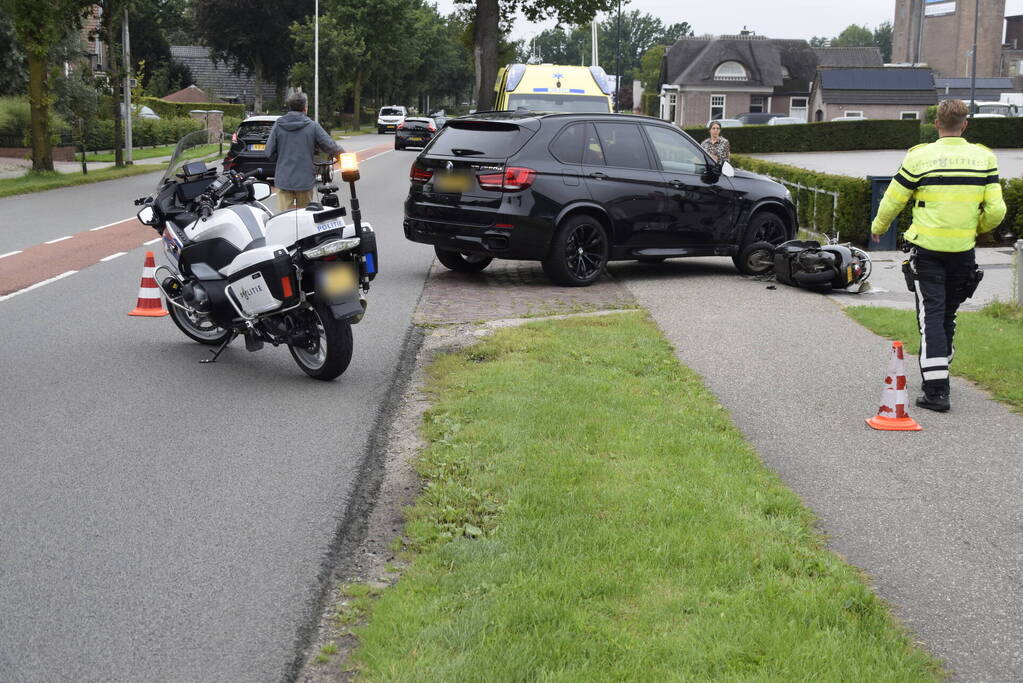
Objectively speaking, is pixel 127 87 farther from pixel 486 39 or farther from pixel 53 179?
pixel 486 39

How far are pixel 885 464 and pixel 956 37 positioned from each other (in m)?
116

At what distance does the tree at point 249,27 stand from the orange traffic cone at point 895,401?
75.3m

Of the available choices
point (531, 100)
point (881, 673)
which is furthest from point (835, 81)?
point (881, 673)

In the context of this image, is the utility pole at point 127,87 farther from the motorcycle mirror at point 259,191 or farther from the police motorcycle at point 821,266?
the motorcycle mirror at point 259,191

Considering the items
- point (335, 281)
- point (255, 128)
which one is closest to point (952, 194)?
point (335, 281)

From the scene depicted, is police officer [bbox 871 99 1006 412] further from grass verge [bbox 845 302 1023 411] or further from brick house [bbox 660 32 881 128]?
brick house [bbox 660 32 881 128]

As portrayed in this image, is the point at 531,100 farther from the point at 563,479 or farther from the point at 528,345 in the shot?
the point at 563,479

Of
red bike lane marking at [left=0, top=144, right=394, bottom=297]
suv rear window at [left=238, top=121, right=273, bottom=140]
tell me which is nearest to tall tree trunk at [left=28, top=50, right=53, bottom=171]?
suv rear window at [left=238, top=121, right=273, bottom=140]

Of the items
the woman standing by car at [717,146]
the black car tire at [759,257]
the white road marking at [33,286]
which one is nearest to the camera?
the white road marking at [33,286]

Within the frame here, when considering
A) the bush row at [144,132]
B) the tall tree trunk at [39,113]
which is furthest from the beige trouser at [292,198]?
the bush row at [144,132]

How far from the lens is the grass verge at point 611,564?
→ 12.7 ft

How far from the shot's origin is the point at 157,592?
15.1 feet

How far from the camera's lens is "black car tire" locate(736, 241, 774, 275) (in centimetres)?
1369

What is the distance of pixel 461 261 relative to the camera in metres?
14.2
